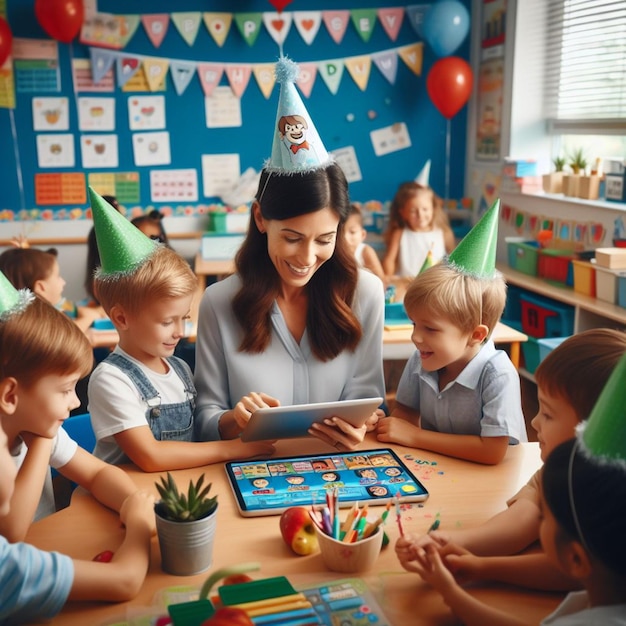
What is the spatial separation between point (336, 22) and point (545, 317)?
8.06 feet

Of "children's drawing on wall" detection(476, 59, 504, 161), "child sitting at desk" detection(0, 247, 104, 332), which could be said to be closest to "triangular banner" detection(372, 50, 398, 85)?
"children's drawing on wall" detection(476, 59, 504, 161)

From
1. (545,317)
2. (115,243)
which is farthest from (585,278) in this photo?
(115,243)

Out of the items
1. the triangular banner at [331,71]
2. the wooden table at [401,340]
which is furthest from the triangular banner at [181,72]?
the wooden table at [401,340]

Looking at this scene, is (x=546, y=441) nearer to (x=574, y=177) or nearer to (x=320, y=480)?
(x=320, y=480)

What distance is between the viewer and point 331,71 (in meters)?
4.97

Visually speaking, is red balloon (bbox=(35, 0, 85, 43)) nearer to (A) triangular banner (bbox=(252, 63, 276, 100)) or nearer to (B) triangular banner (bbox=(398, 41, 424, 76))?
(A) triangular banner (bbox=(252, 63, 276, 100))

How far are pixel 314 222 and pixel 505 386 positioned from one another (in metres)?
0.56

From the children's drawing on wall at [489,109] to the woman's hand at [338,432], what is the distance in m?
3.62

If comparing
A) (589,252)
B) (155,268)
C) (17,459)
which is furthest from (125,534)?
(589,252)

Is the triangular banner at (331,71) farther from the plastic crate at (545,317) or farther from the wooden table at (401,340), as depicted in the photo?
the wooden table at (401,340)

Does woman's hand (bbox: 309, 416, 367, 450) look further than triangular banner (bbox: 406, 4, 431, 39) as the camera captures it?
No

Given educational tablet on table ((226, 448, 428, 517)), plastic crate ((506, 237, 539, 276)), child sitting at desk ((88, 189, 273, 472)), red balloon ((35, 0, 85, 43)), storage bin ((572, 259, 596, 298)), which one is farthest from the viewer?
red balloon ((35, 0, 85, 43))

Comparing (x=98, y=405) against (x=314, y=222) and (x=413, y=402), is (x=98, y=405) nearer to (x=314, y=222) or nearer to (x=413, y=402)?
(x=314, y=222)

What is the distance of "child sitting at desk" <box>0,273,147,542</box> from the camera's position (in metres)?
1.20
